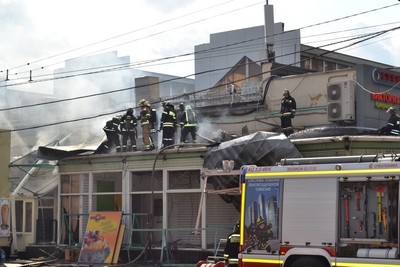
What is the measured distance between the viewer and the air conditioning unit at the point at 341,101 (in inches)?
805

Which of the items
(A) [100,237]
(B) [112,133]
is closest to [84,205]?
(A) [100,237]

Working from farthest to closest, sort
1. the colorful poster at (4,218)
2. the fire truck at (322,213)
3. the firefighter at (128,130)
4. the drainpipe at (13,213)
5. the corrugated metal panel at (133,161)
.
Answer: the drainpipe at (13,213) < the colorful poster at (4,218) < the firefighter at (128,130) < the corrugated metal panel at (133,161) < the fire truck at (322,213)

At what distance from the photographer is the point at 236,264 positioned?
13906 mm

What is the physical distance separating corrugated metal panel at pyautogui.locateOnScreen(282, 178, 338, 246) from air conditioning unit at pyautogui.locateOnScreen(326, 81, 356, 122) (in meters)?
8.20

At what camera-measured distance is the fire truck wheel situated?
1227 cm

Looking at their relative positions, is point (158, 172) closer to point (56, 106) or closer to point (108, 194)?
point (108, 194)

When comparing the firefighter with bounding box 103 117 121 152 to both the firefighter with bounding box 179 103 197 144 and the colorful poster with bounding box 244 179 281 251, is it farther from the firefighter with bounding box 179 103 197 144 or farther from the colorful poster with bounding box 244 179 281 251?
the colorful poster with bounding box 244 179 281 251

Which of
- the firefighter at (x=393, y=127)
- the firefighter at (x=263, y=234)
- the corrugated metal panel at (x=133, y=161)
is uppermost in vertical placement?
the firefighter at (x=393, y=127)

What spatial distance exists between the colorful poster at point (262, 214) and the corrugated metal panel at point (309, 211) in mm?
185

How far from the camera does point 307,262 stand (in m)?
12.4

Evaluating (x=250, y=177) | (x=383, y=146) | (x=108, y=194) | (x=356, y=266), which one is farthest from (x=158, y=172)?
(x=356, y=266)

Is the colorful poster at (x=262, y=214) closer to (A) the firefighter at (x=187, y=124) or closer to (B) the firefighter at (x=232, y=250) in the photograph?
(B) the firefighter at (x=232, y=250)

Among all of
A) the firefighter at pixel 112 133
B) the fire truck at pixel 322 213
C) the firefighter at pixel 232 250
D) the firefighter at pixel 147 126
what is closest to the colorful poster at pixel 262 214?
the fire truck at pixel 322 213

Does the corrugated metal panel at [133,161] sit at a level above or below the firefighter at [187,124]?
below
